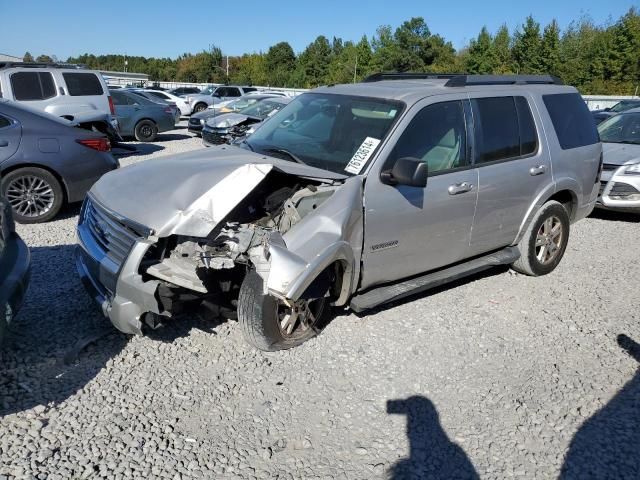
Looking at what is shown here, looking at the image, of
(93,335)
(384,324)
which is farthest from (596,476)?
(93,335)

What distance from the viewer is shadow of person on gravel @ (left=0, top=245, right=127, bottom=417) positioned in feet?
10.6

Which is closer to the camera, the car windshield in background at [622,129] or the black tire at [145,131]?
the car windshield in background at [622,129]

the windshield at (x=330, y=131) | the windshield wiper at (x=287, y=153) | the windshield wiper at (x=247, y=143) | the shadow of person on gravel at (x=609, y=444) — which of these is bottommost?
the shadow of person on gravel at (x=609, y=444)

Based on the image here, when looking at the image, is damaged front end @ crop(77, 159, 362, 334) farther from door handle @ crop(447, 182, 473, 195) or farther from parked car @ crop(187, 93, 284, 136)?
parked car @ crop(187, 93, 284, 136)

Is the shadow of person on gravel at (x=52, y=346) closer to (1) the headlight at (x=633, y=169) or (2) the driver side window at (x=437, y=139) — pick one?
(2) the driver side window at (x=437, y=139)

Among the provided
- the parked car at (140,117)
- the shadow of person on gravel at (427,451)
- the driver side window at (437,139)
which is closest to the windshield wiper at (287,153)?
the driver side window at (437,139)

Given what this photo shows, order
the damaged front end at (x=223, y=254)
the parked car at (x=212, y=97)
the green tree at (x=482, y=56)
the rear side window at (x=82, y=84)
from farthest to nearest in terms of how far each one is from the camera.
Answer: the green tree at (x=482, y=56) < the parked car at (x=212, y=97) < the rear side window at (x=82, y=84) < the damaged front end at (x=223, y=254)

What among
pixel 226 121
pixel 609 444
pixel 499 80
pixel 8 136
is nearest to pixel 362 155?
pixel 499 80

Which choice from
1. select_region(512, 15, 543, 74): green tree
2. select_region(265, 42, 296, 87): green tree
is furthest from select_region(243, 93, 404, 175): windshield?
select_region(265, 42, 296, 87): green tree

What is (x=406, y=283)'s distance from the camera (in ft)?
14.1

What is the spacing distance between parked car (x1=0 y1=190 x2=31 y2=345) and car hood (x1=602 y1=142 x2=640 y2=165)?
8118 millimetres

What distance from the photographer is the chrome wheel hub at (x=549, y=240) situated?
5.43 m

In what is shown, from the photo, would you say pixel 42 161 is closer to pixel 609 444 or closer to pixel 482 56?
pixel 609 444

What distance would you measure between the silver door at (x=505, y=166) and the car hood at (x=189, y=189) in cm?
152
